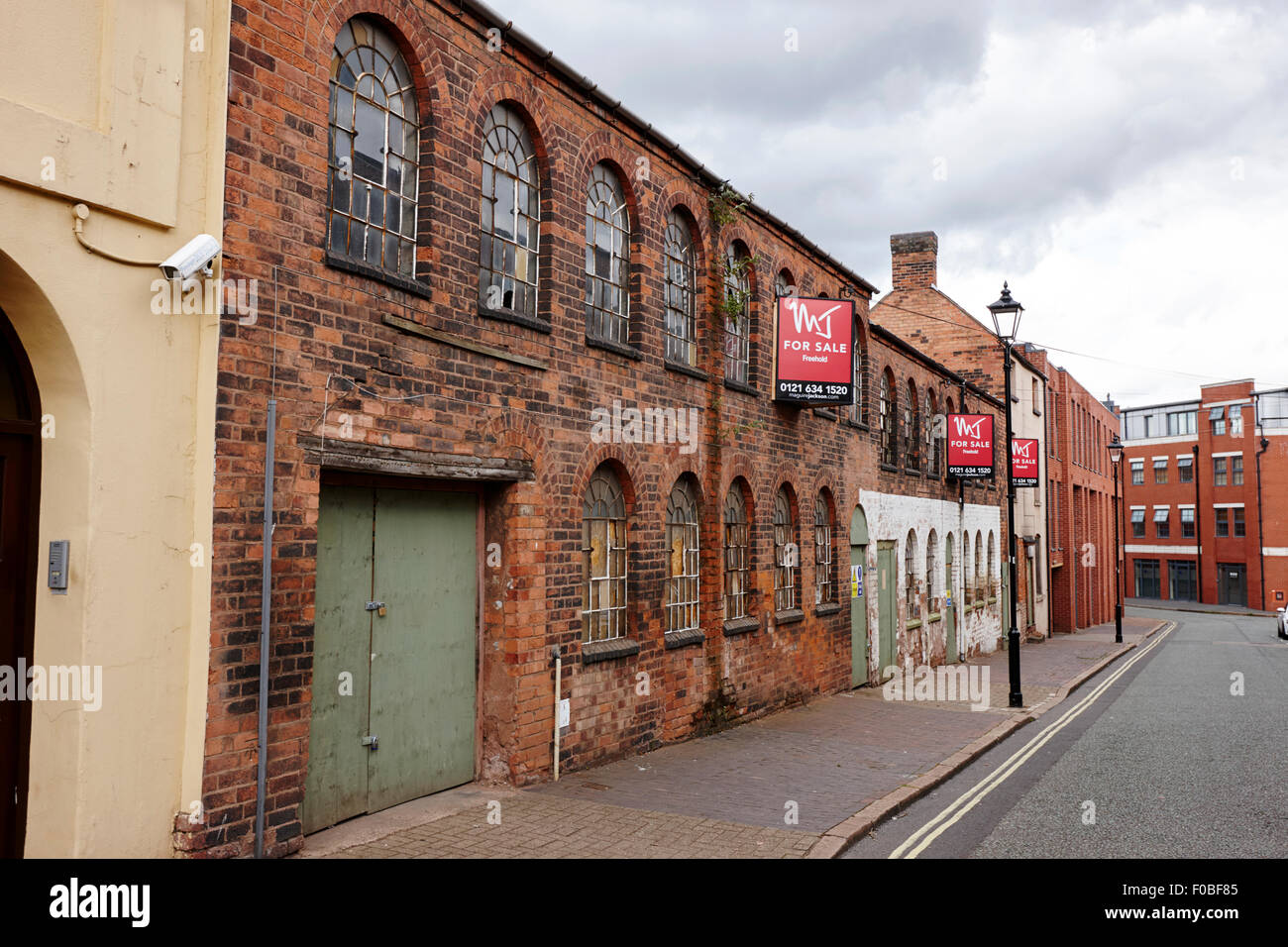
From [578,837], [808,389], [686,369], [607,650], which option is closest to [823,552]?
[808,389]

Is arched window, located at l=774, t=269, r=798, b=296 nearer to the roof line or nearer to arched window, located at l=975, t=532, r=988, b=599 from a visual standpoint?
the roof line

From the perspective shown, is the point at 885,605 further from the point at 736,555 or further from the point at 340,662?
the point at 340,662

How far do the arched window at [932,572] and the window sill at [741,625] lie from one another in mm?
9406

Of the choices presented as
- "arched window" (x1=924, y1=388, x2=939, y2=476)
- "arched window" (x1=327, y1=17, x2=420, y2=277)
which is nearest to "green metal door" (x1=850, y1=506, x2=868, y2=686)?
"arched window" (x1=924, y1=388, x2=939, y2=476)

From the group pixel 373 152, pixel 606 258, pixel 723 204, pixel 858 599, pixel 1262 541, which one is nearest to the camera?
pixel 373 152

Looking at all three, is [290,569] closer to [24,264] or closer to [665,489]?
[24,264]

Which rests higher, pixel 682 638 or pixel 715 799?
pixel 682 638

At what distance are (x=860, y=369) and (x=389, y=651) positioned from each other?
12.6m

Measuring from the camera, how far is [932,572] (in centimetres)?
2139

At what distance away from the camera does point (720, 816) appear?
7746 millimetres

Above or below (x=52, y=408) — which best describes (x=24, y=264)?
above

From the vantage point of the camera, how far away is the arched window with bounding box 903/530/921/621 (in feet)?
64.7
